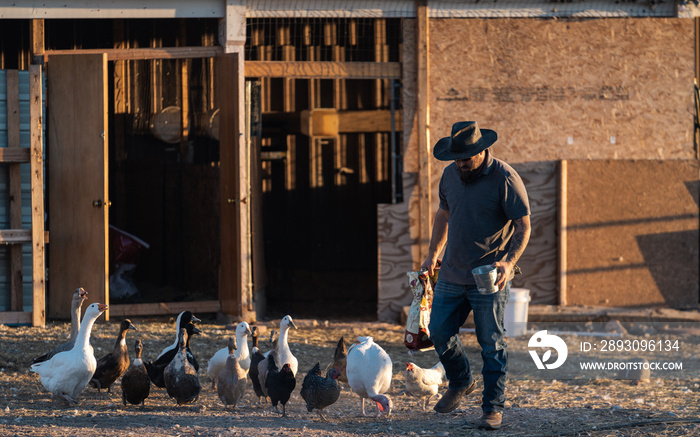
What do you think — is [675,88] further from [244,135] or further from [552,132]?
[244,135]

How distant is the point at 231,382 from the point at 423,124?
16.0 ft

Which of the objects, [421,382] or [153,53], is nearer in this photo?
[421,382]

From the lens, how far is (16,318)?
10.0m

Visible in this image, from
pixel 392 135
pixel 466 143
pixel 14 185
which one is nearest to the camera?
pixel 466 143

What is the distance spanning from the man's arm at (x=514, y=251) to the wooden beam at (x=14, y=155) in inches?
245

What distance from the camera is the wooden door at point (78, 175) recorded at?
33.6ft

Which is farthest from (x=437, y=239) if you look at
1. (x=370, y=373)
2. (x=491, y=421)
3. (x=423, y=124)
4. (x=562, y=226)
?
(x=562, y=226)

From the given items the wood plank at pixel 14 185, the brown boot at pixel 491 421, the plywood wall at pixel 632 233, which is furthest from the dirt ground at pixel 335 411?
the plywood wall at pixel 632 233

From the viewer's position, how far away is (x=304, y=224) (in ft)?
46.9

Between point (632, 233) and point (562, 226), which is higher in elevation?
point (562, 226)

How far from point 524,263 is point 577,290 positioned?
0.78 m

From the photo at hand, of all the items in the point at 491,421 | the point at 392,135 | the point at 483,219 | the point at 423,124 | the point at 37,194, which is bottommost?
the point at 491,421

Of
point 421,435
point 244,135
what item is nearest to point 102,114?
point 244,135

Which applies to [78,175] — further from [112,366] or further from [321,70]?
[112,366]
